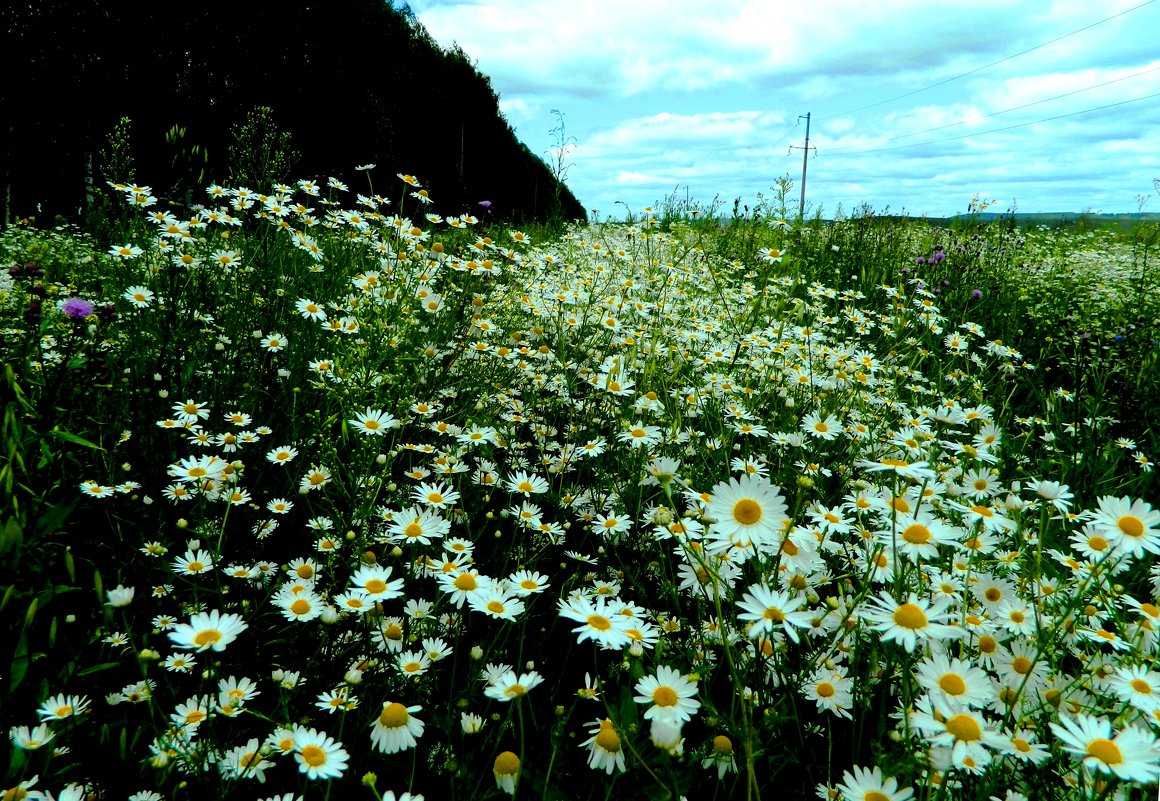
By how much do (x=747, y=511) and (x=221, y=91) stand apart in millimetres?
7748

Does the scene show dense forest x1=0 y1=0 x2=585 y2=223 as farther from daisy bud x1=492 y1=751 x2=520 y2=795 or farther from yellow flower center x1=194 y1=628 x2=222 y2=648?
daisy bud x1=492 y1=751 x2=520 y2=795

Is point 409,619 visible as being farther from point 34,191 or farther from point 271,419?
point 34,191

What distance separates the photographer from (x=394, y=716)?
1018 mm

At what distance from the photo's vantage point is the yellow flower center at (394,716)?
102 cm

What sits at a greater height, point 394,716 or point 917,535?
point 917,535

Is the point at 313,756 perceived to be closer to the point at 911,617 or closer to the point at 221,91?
the point at 911,617

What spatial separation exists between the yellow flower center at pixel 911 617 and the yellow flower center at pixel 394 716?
0.80 metres

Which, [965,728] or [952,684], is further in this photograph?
[952,684]

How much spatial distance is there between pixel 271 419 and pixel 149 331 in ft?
2.22

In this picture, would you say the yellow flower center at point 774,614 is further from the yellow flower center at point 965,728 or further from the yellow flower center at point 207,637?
the yellow flower center at point 207,637

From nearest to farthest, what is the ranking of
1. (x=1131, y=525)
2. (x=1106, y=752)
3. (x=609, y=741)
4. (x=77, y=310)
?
1. (x=1106, y=752)
2. (x=609, y=741)
3. (x=1131, y=525)
4. (x=77, y=310)

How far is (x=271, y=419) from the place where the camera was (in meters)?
2.11

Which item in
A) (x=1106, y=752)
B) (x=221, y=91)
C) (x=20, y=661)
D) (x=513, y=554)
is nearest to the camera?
(x=1106, y=752)

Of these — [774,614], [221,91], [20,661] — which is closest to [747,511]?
[774,614]
